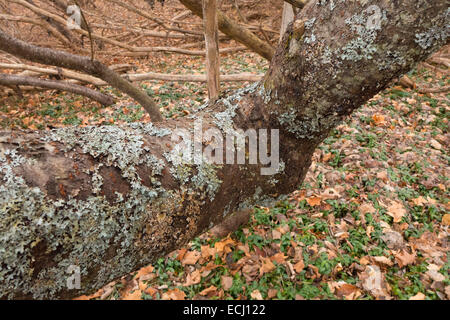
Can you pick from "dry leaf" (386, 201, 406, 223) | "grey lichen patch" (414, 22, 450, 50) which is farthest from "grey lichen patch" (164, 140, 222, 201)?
"dry leaf" (386, 201, 406, 223)

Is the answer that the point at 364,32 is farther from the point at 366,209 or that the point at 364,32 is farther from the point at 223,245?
the point at 366,209

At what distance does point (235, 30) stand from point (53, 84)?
3.31 m

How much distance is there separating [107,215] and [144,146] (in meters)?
0.29

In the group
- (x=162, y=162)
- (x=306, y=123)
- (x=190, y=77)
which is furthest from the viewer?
(x=190, y=77)

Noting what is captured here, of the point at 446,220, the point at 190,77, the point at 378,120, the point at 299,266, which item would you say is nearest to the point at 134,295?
the point at 299,266

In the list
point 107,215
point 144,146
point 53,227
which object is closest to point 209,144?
point 144,146

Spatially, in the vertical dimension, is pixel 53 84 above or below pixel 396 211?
above

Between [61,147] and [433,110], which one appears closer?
[61,147]

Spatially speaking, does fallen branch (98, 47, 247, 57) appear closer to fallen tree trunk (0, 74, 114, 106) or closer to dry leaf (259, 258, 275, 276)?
fallen tree trunk (0, 74, 114, 106)

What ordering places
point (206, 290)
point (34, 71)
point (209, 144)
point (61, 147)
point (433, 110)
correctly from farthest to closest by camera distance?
point (34, 71) → point (433, 110) → point (206, 290) → point (209, 144) → point (61, 147)

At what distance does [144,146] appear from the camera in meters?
1.02

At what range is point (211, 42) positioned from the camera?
9.64ft
